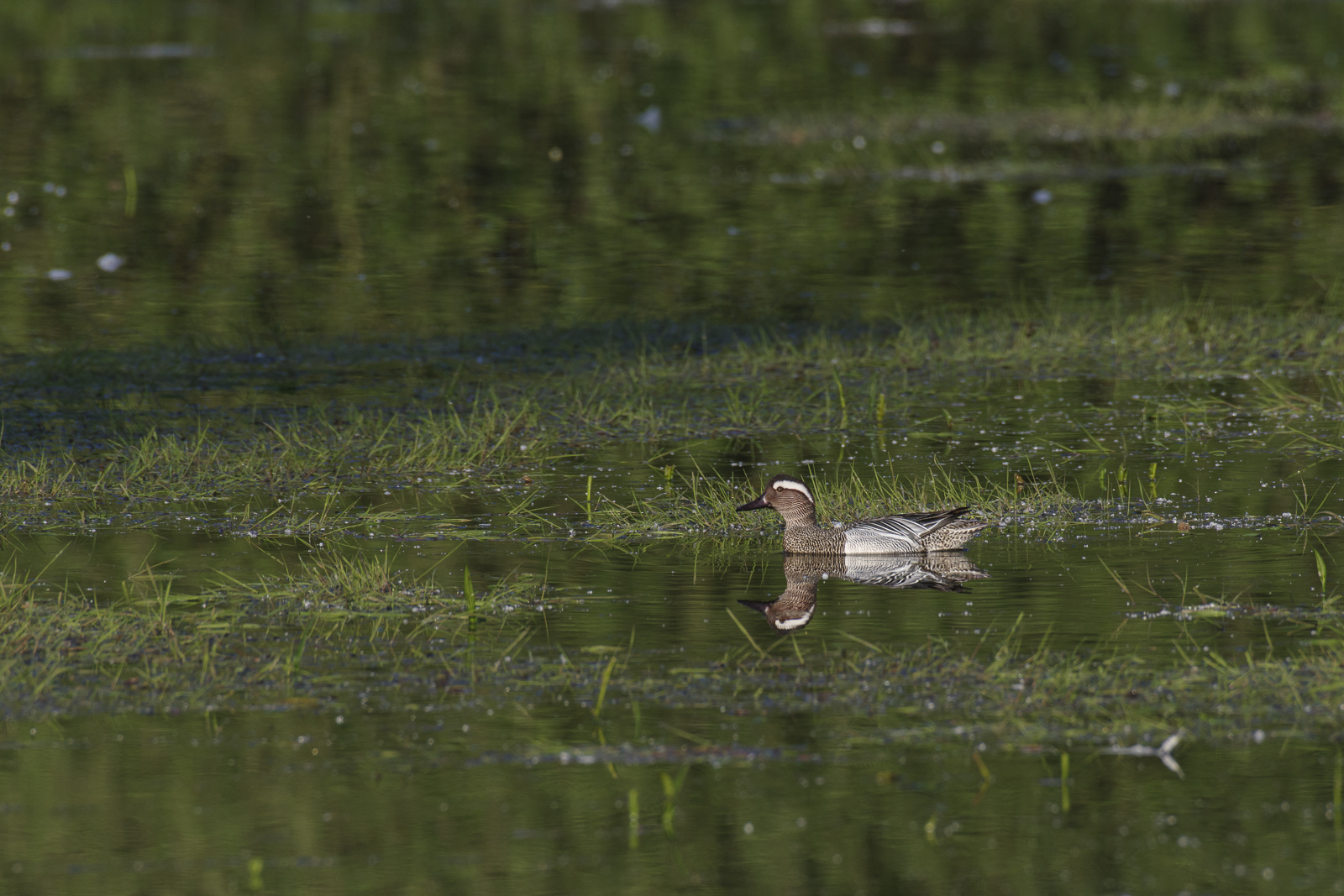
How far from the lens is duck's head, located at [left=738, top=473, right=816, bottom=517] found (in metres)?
9.48

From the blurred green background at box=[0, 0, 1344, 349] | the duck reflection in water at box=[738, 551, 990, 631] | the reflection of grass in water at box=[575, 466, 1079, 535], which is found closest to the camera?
the duck reflection in water at box=[738, 551, 990, 631]

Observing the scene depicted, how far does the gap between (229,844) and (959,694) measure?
8.28ft

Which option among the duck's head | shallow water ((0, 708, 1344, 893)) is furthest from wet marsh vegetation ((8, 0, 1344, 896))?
the duck's head

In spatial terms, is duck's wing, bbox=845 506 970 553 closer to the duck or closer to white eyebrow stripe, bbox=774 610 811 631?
the duck

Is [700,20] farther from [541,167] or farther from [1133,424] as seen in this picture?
[1133,424]

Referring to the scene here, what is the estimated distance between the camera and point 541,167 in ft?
76.1

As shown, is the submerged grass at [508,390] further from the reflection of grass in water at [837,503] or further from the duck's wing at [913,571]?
the duck's wing at [913,571]

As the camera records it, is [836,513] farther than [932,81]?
No

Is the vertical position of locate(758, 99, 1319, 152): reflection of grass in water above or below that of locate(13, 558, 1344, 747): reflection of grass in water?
below

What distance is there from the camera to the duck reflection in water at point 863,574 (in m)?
8.81

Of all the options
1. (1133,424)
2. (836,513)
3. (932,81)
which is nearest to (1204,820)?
(836,513)

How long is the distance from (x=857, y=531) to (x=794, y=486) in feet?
1.22

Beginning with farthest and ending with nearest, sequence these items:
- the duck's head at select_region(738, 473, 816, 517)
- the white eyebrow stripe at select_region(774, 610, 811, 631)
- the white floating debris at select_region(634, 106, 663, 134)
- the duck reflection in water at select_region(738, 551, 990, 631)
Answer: the white floating debris at select_region(634, 106, 663, 134) < the duck's head at select_region(738, 473, 816, 517) < the duck reflection in water at select_region(738, 551, 990, 631) < the white eyebrow stripe at select_region(774, 610, 811, 631)

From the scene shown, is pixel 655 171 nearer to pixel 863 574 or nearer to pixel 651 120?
pixel 651 120
